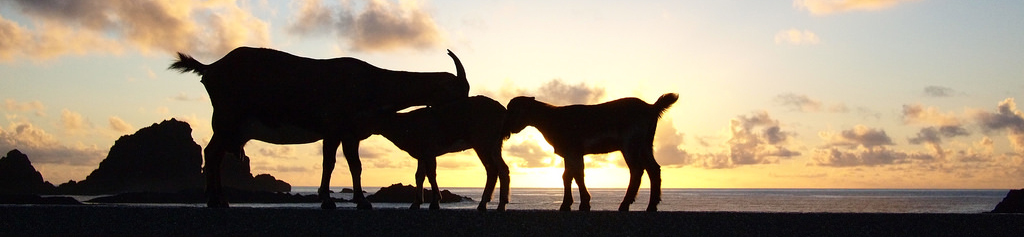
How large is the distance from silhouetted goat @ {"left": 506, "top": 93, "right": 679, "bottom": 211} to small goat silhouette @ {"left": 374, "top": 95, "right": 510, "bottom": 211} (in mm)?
891

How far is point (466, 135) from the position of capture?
40.4ft

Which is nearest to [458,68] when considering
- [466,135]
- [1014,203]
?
[466,135]

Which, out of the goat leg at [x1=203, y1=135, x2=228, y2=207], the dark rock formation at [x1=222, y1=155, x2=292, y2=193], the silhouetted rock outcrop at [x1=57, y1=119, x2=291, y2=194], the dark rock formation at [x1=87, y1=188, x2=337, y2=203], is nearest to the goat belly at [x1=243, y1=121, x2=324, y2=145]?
the goat leg at [x1=203, y1=135, x2=228, y2=207]

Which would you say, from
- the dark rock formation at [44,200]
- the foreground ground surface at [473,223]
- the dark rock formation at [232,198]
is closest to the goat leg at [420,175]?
the foreground ground surface at [473,223]

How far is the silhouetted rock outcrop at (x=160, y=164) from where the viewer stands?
14950 cm

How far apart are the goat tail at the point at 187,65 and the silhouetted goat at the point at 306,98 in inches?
11.7

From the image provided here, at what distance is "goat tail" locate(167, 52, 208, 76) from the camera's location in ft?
42.6

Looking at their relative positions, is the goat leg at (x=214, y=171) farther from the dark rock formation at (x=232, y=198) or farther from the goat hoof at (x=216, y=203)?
the dark rock formation at (x=232, y=198)

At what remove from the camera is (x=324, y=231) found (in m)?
8.84

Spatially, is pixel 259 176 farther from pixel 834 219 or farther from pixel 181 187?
pixel 834 219

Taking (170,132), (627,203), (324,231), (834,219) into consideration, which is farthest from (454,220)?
(170,132)

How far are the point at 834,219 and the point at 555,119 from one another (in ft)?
14.4

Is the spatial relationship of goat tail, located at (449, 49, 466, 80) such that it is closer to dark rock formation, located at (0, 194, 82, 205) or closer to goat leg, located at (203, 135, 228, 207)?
goat leg, located at (203, 135, 228, 207)

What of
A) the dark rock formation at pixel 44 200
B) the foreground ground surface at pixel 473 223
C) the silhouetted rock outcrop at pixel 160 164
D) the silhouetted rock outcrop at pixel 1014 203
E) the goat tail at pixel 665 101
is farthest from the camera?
the silhouetted rock outcrop at pixel 160 164
